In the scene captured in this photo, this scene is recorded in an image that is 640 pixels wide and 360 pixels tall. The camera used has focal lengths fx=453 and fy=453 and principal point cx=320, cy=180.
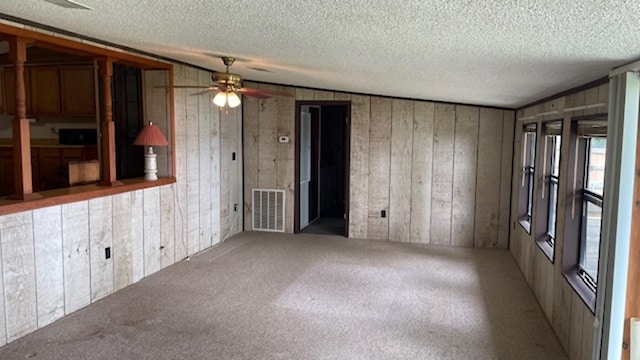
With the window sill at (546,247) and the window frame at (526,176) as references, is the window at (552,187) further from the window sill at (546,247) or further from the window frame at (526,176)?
the window frame at (526,176)

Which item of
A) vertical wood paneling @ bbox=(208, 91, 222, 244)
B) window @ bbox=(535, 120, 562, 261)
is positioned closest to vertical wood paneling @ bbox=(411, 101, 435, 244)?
window @ bbox=(535, 120, 562, 261)

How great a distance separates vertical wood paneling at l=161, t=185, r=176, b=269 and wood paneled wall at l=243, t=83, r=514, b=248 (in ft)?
6.93

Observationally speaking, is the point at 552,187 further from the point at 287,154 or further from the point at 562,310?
the point at 287,154

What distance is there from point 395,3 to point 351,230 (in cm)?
511

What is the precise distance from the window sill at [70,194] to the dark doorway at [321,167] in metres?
2.52

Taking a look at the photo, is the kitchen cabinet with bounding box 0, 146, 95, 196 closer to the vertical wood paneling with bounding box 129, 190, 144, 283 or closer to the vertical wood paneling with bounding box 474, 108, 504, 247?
the vertical wood paneling with bounding box 129, 190, 144, 283

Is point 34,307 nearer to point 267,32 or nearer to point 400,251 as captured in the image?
point 267,32

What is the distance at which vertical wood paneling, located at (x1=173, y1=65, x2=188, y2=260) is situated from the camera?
16.8 ft

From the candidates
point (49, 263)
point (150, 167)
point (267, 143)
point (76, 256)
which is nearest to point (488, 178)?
point (267, 143)

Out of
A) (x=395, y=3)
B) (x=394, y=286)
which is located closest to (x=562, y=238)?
(x=394, y=286)

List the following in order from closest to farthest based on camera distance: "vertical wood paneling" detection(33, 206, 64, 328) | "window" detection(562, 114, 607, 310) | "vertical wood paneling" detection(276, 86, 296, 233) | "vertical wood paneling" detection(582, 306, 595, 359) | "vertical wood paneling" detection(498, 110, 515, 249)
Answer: "vertical wood paneling" detection(582, 306, 595, 359), "window" detection(562, 114, 607, 310), "vertical wood paneling" detection(33, 206, 64, 328), "vertical wood paneling" detection(498, 110, 515, 249), "vertical wood paneling" detection(276, 86, 296, 233)

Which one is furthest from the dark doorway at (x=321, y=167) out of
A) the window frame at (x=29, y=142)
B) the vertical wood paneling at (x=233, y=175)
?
the window frame at (x=29, y=142)

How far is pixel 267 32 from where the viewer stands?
2.61m

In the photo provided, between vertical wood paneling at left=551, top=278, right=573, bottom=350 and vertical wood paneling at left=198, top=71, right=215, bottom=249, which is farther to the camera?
vertical wood paneling at left=198, top=71, right=215, bottom=249
